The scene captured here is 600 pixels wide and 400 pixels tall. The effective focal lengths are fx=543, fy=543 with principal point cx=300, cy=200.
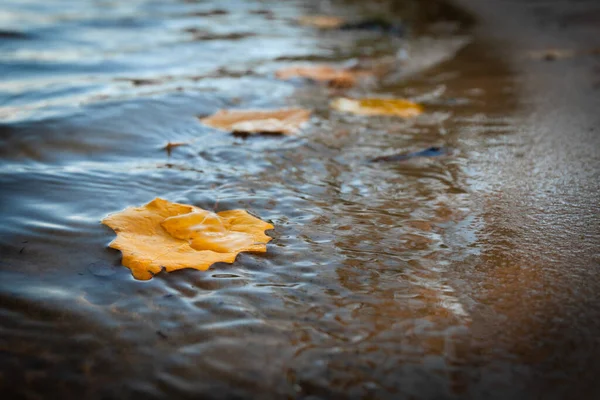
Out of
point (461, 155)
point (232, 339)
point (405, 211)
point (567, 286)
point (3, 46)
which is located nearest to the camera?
point (232, 339)

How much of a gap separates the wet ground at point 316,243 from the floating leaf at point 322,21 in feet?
7.90

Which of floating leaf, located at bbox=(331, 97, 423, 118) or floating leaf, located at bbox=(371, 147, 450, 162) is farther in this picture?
floating leaf, located at bbox=(331, 97, 423, 118)

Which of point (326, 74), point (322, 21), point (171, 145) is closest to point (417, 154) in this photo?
point (171, 145)

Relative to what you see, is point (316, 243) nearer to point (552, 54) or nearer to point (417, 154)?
point (417, 154)

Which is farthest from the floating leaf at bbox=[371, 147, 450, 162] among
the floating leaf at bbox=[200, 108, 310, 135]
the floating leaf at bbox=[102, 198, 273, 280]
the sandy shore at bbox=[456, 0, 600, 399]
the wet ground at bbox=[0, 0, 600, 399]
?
the floating leaf at bbox=[102, 198, 273, 280]

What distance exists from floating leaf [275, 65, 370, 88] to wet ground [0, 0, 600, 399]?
123 mm

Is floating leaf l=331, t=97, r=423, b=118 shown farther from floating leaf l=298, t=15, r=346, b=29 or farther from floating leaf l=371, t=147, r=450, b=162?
floating leaf l=298, t=15, r=346, b=29

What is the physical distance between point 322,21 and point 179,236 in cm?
477

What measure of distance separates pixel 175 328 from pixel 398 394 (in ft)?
1.48

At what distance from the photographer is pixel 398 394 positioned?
0.93m

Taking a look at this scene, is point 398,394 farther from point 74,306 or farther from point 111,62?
point 111,62

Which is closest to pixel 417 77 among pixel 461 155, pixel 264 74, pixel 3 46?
pixel 264 74

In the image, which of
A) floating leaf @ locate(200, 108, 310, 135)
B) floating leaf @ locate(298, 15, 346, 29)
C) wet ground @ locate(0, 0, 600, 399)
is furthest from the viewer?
floating leaf @ locate(298, 15, 346, 29)

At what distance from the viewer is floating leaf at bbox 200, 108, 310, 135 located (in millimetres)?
2305
